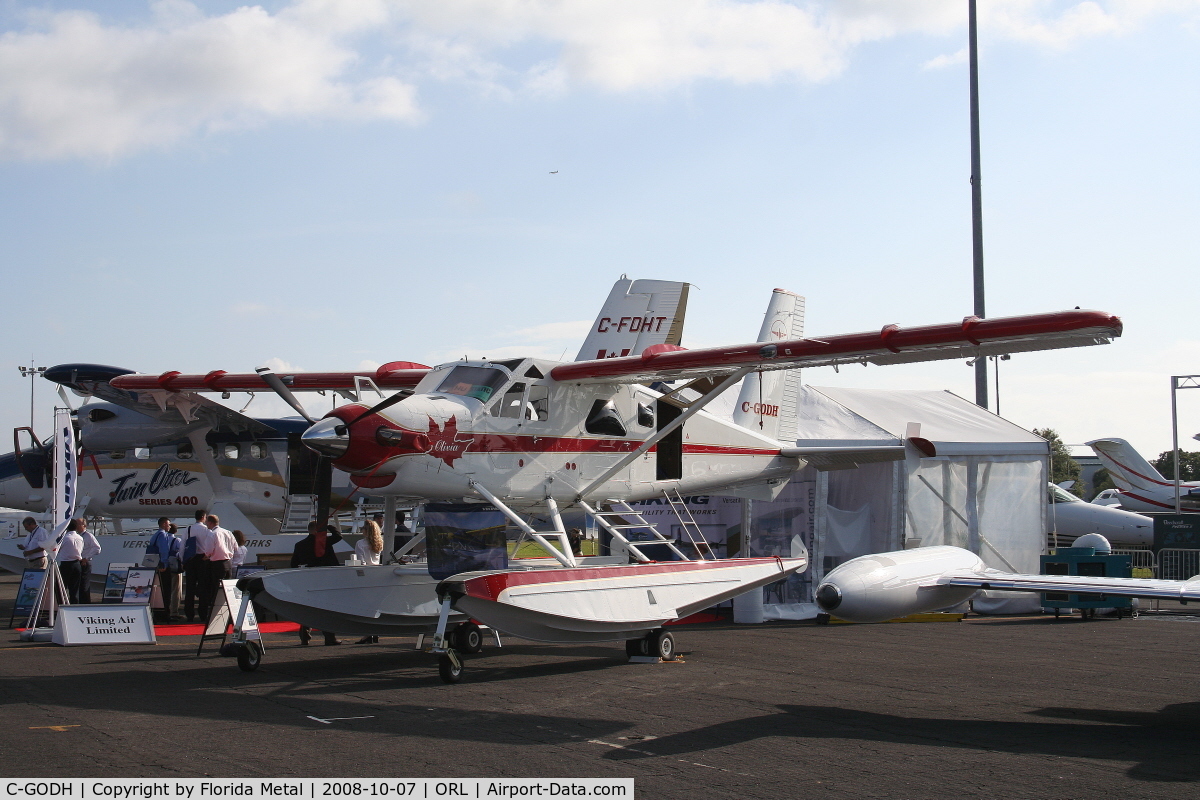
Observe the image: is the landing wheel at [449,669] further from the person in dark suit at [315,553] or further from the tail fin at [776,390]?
the tail fin at [776,390]

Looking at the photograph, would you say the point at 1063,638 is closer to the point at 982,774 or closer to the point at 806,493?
the point at 806,493

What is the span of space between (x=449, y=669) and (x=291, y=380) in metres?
6.59

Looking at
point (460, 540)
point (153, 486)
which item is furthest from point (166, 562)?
point (460, 540)

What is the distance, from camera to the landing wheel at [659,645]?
11.0 meters

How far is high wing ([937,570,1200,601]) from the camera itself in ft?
22.8

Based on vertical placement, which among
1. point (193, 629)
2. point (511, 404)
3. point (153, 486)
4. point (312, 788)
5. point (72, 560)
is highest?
point (511, 404)

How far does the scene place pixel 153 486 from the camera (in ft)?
69.3

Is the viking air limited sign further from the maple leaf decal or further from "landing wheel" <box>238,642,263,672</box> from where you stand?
the maple leaf decal

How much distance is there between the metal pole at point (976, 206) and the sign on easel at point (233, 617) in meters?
17.5

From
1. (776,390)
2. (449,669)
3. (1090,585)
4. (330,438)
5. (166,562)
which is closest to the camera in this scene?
(1090,585)

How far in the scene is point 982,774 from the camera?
5852 mm

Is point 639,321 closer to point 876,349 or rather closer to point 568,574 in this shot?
point 876,349

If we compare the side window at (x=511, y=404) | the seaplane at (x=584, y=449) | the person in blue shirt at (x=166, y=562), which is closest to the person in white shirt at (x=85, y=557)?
the person in blue shirt at (x=166, y=562)

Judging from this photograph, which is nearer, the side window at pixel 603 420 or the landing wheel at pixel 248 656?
the landing wheel at pixel 248 656
